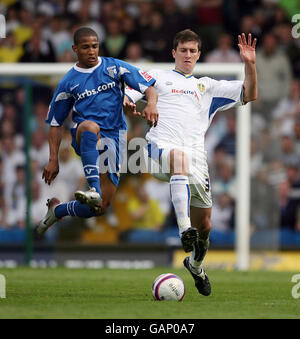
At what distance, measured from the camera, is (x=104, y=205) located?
821 cm

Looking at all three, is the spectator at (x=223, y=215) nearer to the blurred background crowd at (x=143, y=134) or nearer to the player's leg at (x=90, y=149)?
the blurred background crowd at (x=143, y=134)

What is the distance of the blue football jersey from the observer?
8039mm

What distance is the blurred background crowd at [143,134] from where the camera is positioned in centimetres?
1439

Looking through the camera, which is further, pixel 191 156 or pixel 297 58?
pixel 297 58

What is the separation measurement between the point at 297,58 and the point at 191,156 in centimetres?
900

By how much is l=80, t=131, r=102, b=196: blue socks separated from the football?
1031 millimetres

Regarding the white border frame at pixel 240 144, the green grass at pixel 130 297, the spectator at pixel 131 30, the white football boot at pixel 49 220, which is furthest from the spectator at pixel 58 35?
the white football boot at pixel 49 220

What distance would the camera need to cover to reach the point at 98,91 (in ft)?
26.5

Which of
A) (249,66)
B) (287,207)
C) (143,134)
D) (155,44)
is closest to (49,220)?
(249,66)

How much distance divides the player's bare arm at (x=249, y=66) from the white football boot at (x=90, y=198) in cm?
189
